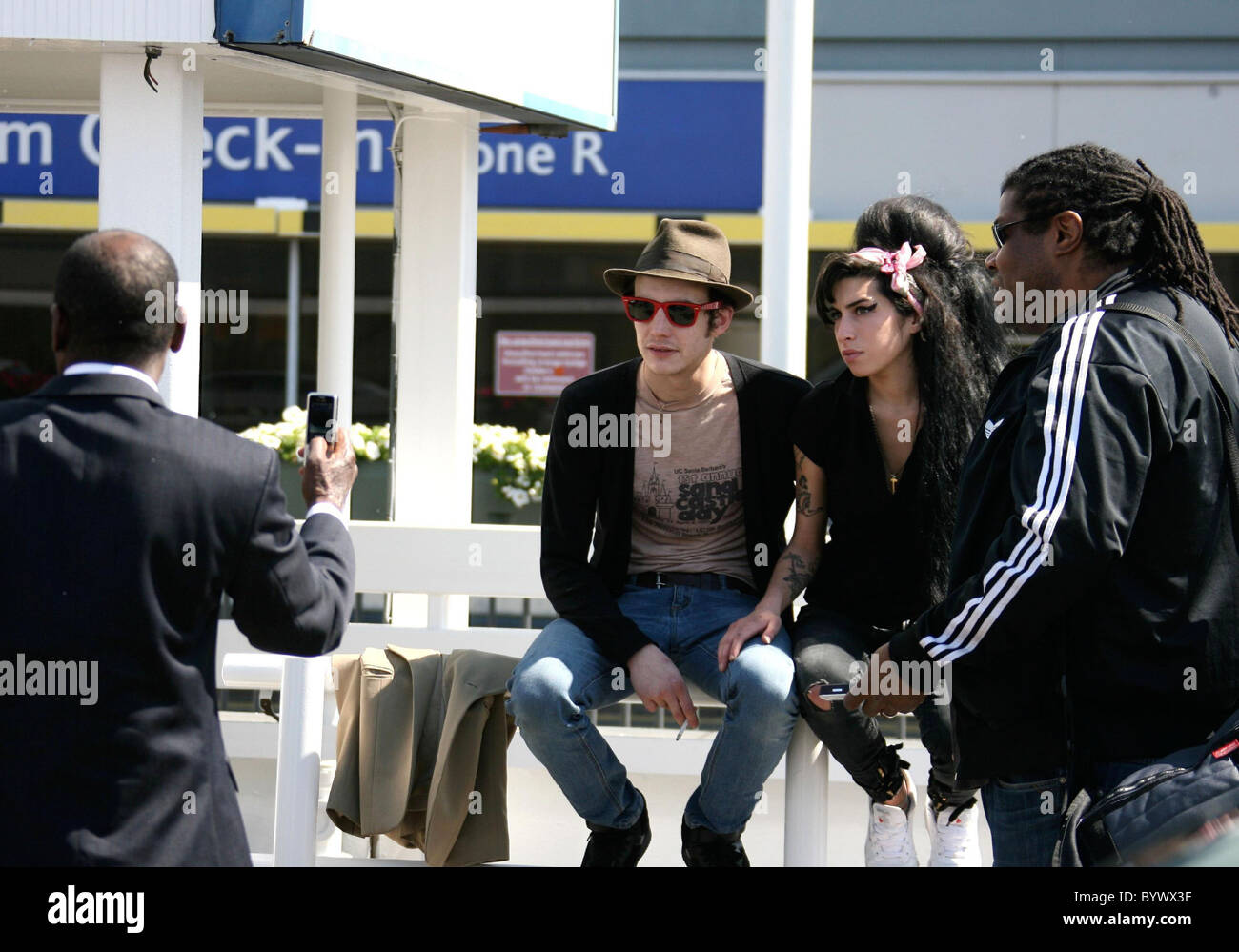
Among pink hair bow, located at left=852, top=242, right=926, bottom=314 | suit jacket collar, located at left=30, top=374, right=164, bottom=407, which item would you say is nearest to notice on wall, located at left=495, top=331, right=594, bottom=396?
pink hair bow, located at left=852, top=242, right=926, bottom=314

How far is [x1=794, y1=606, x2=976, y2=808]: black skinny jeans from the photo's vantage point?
3424 mm

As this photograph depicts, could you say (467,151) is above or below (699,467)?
above

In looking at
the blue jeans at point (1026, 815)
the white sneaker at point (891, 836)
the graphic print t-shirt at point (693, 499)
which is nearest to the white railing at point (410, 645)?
the white sneaker at point (891, 836)

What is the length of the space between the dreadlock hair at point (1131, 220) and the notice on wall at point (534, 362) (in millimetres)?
9805

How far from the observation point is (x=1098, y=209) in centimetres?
284

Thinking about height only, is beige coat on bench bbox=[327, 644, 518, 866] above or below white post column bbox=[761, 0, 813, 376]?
below

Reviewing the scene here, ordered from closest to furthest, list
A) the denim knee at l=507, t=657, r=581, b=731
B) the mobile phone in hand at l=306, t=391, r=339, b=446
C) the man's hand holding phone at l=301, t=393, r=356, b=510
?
the man's hand holding phone at l=301, t=393, r=356, b=510 < the mobile phone in hand at l=306, t=391, r=339, b=446 < the denim knee at l=507, t=657, r=581, b=731

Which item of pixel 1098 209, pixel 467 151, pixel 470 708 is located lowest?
pixel 470 708

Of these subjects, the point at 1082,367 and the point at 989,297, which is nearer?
the point at 1082,367

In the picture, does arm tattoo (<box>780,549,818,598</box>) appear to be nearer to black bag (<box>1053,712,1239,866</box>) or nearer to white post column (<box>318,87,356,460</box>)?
black bag (<box>1053,712,1239,866</box>)
